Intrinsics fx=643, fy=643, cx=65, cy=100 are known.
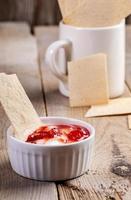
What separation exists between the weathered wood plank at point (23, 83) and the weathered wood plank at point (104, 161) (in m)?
0.03

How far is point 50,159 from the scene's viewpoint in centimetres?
97

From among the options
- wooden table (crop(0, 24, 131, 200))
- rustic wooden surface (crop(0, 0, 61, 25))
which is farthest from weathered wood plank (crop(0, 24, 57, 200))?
rustic wooden surface (crop(0, 0, 61, 25))

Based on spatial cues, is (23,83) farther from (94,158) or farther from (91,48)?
(94,158)

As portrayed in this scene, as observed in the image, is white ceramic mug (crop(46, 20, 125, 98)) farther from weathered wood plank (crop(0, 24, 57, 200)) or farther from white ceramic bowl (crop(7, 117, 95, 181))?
white ceramic bowl (crop(7, 117, 95, 181))

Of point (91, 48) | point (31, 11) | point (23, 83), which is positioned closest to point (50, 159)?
point (91, 48)

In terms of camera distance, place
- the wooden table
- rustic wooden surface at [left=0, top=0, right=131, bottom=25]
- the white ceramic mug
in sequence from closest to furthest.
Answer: the wooden table < the white ceramic mug < rustic wooden surface at [left=0, top=0, right=131, bottom=25]

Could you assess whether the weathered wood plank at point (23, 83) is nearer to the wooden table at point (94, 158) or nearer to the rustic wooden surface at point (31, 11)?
the wooden table at point (94, 158)

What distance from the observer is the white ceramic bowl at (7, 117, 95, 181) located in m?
0.96

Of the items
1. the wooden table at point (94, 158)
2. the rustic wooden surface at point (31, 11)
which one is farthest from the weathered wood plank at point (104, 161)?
the rustic wooden surface at point (31, 11)

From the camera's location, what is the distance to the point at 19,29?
7.02ft

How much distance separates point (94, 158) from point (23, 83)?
0.51 m

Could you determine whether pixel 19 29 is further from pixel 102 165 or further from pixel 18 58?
pixel 102 165

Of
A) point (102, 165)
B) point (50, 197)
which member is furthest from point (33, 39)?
point (50, 197)

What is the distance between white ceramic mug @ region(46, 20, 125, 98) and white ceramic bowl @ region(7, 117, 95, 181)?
0.43 meters
